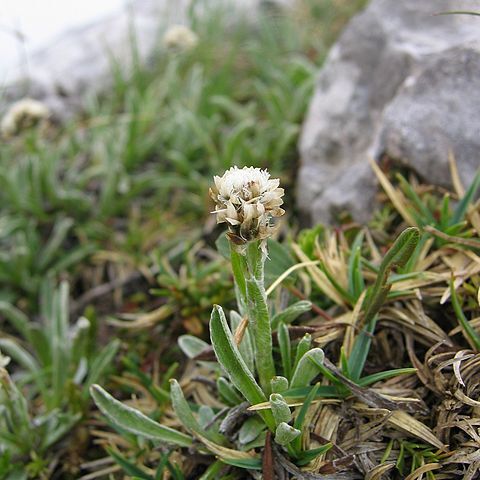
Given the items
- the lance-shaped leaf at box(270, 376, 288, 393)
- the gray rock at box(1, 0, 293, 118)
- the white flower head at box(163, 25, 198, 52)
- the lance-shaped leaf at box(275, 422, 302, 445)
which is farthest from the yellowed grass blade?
the gray rock at box(1, 0, 293, 118)

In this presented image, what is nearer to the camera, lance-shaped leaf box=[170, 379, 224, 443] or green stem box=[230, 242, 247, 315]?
green stem box=[230, 242, 247, 315]

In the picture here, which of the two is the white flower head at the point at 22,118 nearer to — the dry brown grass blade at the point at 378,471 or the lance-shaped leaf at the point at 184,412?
the lance-shaped leaf at the point at 184,412

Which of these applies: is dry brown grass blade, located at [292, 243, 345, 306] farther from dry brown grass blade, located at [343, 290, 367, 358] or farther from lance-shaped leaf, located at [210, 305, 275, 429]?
lance-shaped leaf, located at [210, 305, 275, 429]

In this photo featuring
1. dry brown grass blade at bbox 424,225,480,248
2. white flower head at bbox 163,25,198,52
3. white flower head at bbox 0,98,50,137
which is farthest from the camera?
white flower head at bbox 163,25,198,52

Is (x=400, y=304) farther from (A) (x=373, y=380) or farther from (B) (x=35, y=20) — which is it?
(B) (x=35, y=20)

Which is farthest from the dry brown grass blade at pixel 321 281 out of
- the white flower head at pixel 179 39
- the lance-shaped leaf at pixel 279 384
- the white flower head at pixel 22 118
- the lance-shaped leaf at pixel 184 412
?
the white flower head at pixel 179 39

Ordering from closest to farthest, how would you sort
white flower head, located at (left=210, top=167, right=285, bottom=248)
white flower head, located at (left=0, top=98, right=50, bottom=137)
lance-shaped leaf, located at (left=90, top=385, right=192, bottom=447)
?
1. white flower head, located at (left=210, top=167, right=285, bottom=248)
2. lance-shaped leaf, located at (left=90, top=385, right=192, bottom=447)
3. white flower head, located at (left=0, top=98, right=50, bottom=137)
